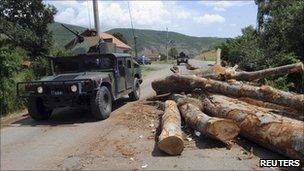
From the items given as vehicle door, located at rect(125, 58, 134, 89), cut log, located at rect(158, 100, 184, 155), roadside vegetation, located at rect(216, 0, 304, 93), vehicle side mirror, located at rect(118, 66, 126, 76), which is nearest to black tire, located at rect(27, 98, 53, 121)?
vehicle side mirror, located at rect(118, 66, 126, 76)

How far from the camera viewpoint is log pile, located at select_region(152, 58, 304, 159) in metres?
7.88

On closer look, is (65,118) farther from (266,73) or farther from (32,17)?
(32,17)

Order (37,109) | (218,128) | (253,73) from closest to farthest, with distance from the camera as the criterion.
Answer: (218,128)
(37,109)
(253,73)

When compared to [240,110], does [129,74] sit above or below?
above

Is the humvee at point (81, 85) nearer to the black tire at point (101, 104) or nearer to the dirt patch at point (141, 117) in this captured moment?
the black tire at point (101, 104)

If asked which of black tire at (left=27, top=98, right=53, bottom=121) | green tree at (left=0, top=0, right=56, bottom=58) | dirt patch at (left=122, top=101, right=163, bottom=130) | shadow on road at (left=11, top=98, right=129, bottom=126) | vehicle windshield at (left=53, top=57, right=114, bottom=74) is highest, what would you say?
green tree at (left=0, top=0, right=56, bottom=58)

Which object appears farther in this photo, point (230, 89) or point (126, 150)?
point (230, 89)

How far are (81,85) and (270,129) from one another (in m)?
5.41

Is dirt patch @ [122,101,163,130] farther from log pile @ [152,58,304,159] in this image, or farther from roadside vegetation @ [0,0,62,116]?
roadside vegetation @ [0,0,62,116]

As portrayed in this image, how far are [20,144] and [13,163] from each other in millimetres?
1681

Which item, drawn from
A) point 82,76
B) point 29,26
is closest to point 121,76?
point 82,76

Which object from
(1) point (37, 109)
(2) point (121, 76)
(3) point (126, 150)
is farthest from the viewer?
(2) point (121, 76)

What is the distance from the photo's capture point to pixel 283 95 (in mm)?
10289

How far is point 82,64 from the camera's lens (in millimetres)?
13938
